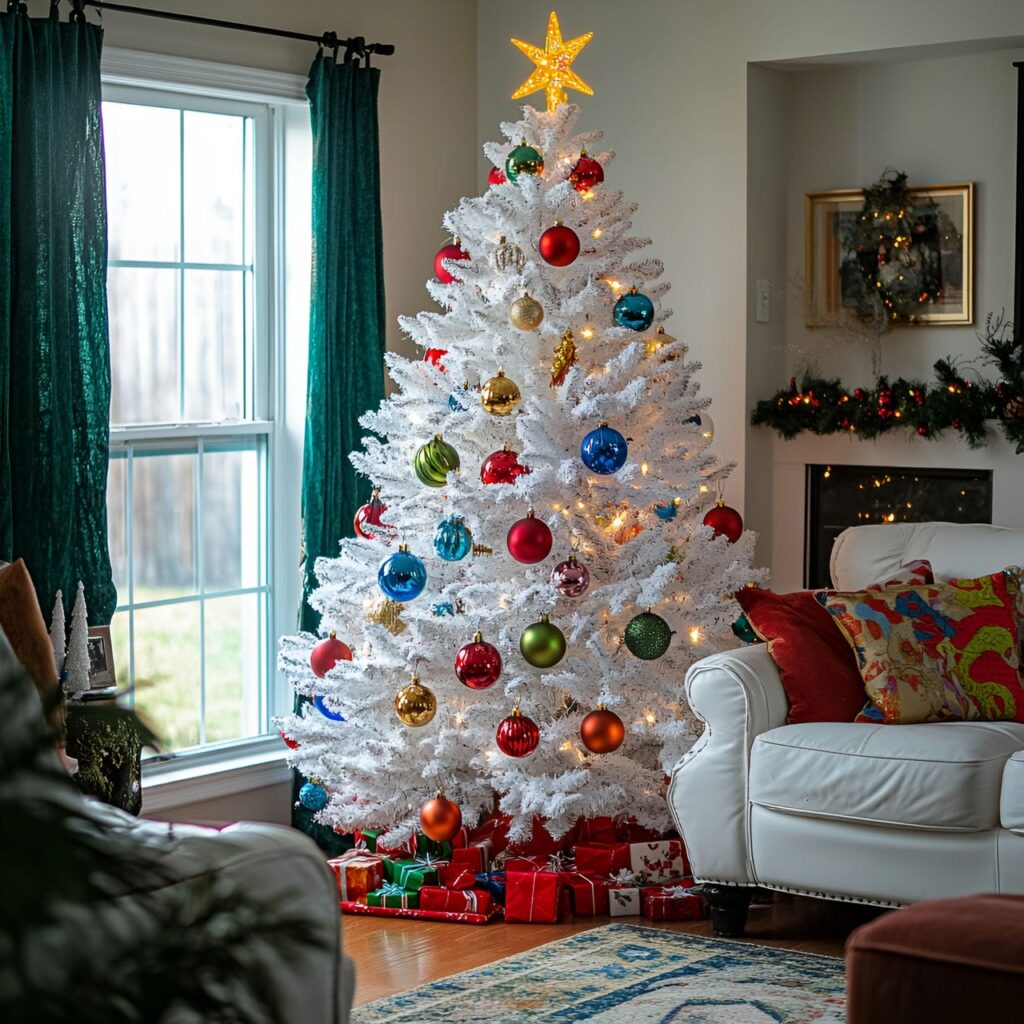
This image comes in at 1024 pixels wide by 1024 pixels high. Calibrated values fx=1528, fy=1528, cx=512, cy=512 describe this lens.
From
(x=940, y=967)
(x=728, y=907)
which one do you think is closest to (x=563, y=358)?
(x=728, y=907)

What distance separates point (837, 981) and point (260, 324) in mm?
2729

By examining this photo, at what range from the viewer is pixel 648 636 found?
3.92 meters

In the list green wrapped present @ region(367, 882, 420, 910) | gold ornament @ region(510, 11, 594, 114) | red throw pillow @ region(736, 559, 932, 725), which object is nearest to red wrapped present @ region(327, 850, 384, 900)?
green wrapped present @ region(367, 882, 420, 910)

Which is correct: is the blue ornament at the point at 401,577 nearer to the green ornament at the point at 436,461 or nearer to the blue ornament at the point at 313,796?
the green ornament at the point at 436,461

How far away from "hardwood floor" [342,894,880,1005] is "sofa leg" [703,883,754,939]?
1.8 inches

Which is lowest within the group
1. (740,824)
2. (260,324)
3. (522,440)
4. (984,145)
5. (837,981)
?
(837,981)

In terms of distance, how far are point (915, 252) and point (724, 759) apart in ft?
7.17

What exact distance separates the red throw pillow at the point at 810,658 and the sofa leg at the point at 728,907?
0.44 m

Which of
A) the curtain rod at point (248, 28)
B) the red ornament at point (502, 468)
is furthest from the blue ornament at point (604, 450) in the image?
the curtain rod at point (248, 28)

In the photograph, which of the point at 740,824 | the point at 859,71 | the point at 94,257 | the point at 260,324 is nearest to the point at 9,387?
the point at 94,257

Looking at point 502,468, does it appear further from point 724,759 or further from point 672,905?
point 672,905

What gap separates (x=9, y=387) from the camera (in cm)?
392

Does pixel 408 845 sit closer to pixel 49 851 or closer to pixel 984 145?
pixel 984 145

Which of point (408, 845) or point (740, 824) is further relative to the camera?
point (408, 845)
